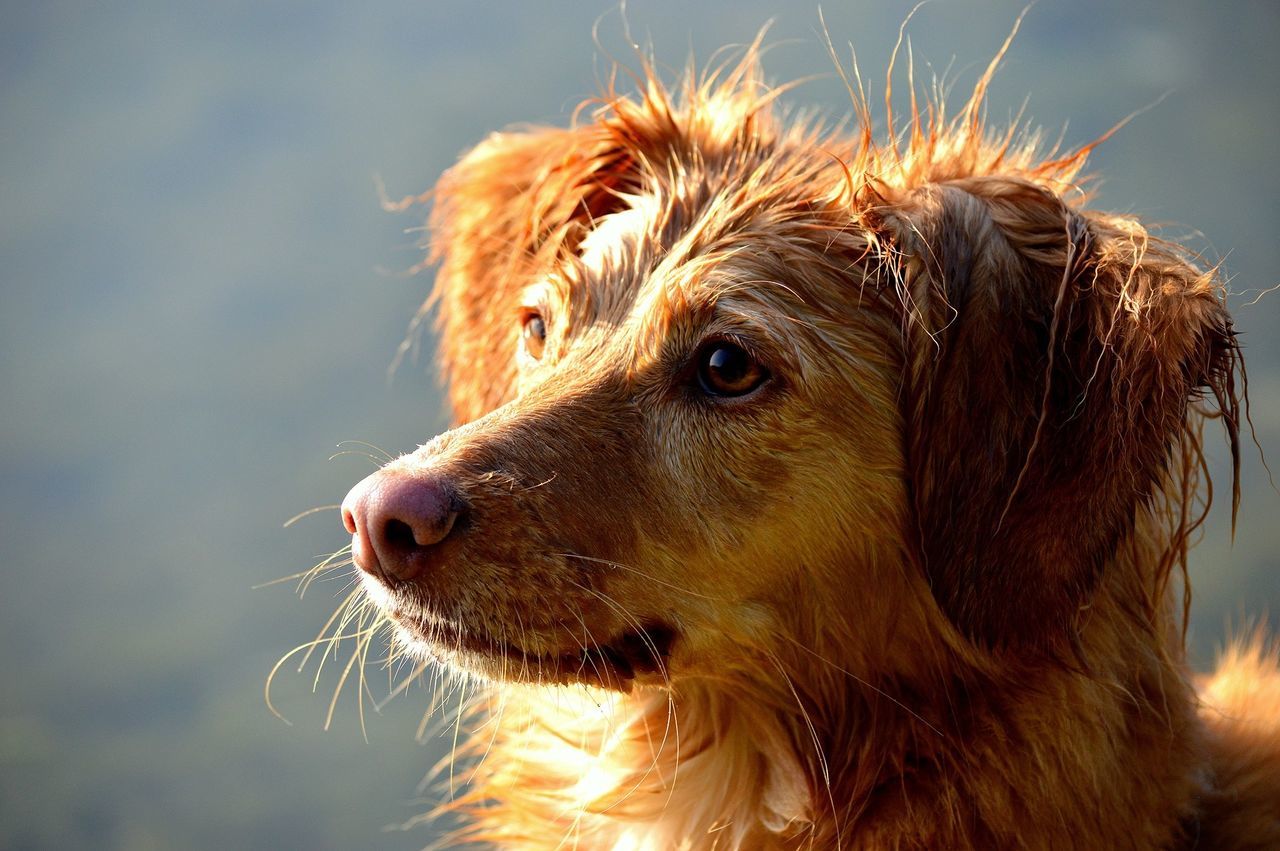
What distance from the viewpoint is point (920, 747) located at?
1.48 metres

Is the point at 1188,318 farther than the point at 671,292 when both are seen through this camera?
No

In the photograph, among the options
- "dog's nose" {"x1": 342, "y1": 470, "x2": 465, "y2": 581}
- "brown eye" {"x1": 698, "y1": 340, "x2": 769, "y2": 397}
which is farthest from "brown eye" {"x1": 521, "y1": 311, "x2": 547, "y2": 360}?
"dog's nose" {"x1": 342, "y1": 470, "x2": 465, "y2": 581}

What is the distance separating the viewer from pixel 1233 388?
1.38 meters

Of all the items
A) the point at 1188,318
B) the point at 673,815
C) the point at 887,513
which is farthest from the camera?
the point at 673,815

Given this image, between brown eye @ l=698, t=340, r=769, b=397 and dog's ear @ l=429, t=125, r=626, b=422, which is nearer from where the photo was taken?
brown eye @ l=698, t=340, r=769, b=397

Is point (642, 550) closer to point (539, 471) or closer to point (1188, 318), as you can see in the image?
point (539, 471)

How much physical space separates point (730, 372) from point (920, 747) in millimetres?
527

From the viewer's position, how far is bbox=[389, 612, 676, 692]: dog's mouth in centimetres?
137

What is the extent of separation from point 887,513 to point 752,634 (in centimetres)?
23

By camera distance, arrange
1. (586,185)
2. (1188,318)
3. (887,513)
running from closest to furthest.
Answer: (1188,318) < (887,513) < (586,185)

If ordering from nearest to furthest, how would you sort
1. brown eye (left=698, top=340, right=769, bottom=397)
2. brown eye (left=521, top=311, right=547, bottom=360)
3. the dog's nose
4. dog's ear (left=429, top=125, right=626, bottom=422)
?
the dog's nose → brown eye (left=698, top=340, right=769, bottom=397) → brown eye (left=521, top=311, right=547, bottom=360) → dog's ear (left=429, top=125, right=626, bottom=422)

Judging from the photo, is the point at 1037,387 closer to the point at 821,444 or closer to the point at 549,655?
the point at 821,444

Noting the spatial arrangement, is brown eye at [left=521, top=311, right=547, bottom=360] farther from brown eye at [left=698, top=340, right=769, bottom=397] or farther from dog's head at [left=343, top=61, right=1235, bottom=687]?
brown eye at [left=698, top=340, right=769, bottom=397]

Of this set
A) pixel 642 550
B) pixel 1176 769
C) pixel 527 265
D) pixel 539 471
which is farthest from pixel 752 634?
pixel 527 265
